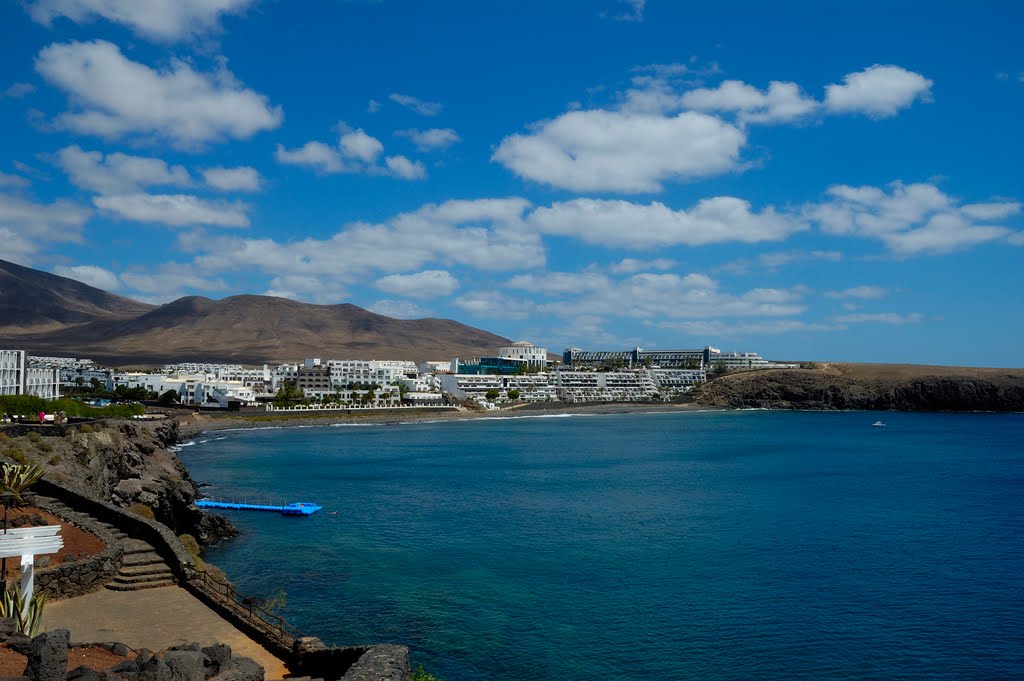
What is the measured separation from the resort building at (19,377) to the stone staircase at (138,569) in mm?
70336

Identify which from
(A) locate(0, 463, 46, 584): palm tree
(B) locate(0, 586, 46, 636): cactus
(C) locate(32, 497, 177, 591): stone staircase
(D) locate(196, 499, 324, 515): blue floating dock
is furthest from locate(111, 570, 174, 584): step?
(D) locate(196, 499, 324, 515): blue floating dock

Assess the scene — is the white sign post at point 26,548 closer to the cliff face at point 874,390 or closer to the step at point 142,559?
the step at point 142,559

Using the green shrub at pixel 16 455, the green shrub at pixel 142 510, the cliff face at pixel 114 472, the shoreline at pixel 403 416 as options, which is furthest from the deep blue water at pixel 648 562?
the shoreline at pixel 403 416

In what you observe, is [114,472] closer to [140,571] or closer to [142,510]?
[142,510]

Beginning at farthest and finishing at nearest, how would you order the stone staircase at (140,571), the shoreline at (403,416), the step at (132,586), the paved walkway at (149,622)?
the shoreline at (403,416) → the stone staircase at (140,571) → the step at (132,586) → the paved walkway at (149,622)

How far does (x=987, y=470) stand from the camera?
59062mm

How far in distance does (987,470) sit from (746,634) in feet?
157

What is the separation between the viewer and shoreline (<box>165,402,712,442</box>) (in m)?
99.1

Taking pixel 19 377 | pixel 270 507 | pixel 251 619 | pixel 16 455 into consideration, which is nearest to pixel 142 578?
pixel 251 619

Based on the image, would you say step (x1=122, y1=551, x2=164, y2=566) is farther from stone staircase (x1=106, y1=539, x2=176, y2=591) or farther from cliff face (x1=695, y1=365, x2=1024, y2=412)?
cliff face (x1=695, y1=365, x2=1024, y2=412)

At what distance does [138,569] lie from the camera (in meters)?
18.8

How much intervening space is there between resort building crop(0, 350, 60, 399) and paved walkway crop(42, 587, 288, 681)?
7341 cm

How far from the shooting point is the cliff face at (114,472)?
30.2 meters

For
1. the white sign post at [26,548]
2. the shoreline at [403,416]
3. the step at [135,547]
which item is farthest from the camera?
the shoreline at [403,416]
